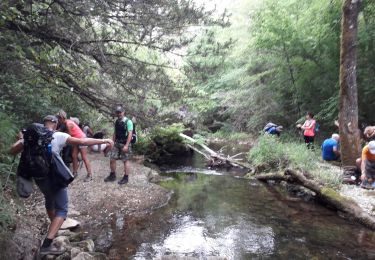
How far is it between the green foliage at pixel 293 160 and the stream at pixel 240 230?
83 cm

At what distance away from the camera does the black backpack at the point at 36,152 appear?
4.45m

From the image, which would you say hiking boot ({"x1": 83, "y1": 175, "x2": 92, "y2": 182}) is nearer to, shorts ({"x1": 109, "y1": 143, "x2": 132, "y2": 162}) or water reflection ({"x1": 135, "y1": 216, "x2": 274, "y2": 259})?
shorts ({"x1": 109, "y1": 143, "x2": 132, "y2": 162})

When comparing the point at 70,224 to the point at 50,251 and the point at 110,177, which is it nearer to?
the point at 50,251

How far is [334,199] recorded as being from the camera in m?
7.82

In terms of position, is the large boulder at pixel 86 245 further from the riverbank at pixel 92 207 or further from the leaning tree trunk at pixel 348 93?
the leaning tree trunk at pixel 348 93

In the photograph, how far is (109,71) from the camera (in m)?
6.85

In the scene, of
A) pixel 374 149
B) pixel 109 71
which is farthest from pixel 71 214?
pixel 374 149

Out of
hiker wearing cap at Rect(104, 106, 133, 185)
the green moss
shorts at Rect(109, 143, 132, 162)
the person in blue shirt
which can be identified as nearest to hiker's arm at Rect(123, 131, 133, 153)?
hiker wearing cap at Rect(104, 106, 133, 185)

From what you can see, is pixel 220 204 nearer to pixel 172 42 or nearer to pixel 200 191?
pixel 200 191

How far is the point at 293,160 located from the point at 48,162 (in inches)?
309

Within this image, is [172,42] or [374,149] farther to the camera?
[374,149]

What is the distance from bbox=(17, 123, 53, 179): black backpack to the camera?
445 cm

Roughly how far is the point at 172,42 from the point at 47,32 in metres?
2.33

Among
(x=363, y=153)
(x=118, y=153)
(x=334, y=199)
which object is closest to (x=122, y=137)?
(x=118, y=153)
